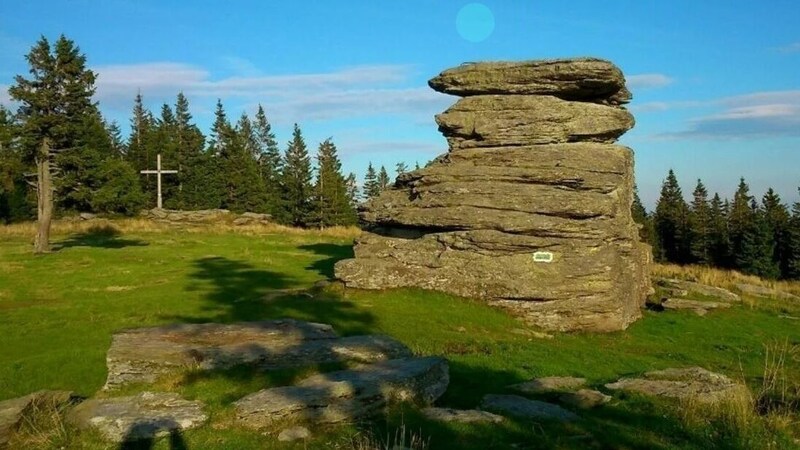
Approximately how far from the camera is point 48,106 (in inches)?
1542

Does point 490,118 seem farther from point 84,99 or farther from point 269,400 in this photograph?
point 84,99

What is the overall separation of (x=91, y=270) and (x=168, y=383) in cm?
2423

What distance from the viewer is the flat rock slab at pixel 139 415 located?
10.2 metres

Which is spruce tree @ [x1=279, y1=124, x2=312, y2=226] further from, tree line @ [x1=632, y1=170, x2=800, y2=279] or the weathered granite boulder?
the weathered granite boulder

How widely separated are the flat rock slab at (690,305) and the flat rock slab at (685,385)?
16.1m

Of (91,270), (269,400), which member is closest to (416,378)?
(269,400)

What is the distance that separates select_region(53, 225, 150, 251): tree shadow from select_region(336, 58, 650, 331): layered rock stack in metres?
24.4

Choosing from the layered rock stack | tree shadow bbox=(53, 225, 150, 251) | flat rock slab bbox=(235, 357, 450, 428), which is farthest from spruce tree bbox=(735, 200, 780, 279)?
flat rock slab bbox=(235, 357, 450, 428)

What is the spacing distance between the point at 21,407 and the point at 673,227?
94813 millimetres

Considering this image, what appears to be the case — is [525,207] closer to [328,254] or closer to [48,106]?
[328,254]

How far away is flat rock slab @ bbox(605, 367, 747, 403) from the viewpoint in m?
12.5

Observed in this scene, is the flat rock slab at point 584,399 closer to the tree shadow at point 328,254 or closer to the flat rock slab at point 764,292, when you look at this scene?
the tree shadow at point 328,254

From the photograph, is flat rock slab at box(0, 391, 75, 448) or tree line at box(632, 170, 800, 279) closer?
flat rock slab at box(0, 391, 75, 448)

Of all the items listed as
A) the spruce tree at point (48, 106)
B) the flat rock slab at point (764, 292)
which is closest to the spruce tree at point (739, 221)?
the flat rock slab at point (764, 292)
